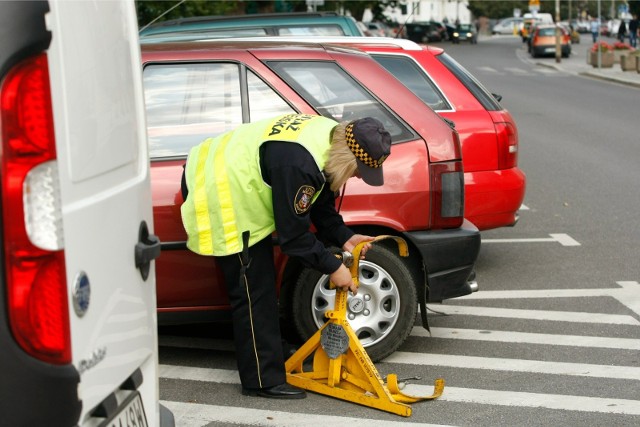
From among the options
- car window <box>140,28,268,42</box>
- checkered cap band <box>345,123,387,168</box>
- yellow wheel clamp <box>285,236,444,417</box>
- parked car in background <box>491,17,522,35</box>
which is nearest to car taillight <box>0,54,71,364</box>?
checkered cap band <box>345,123,387,168</box>

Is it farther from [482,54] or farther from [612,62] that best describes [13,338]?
[482,54]

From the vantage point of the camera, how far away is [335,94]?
628 cm

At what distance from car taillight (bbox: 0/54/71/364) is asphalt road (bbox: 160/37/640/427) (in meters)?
2.66

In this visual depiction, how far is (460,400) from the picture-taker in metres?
5.56

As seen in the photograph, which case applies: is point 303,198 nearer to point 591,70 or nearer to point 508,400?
point 508,400

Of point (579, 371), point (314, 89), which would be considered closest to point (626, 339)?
point (579, 371)

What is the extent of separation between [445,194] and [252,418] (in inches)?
63.8

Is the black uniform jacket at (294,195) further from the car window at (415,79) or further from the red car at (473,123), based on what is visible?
the car window at (415,79)

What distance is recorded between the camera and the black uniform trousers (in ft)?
17.8

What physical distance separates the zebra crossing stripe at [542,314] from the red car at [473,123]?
0.68 metres

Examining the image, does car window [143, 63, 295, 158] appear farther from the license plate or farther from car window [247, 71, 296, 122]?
the license plate

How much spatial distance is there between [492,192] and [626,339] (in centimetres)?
167

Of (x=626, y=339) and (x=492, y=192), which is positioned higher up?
(x=492, y=192)

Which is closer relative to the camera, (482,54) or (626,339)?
(626,339)
